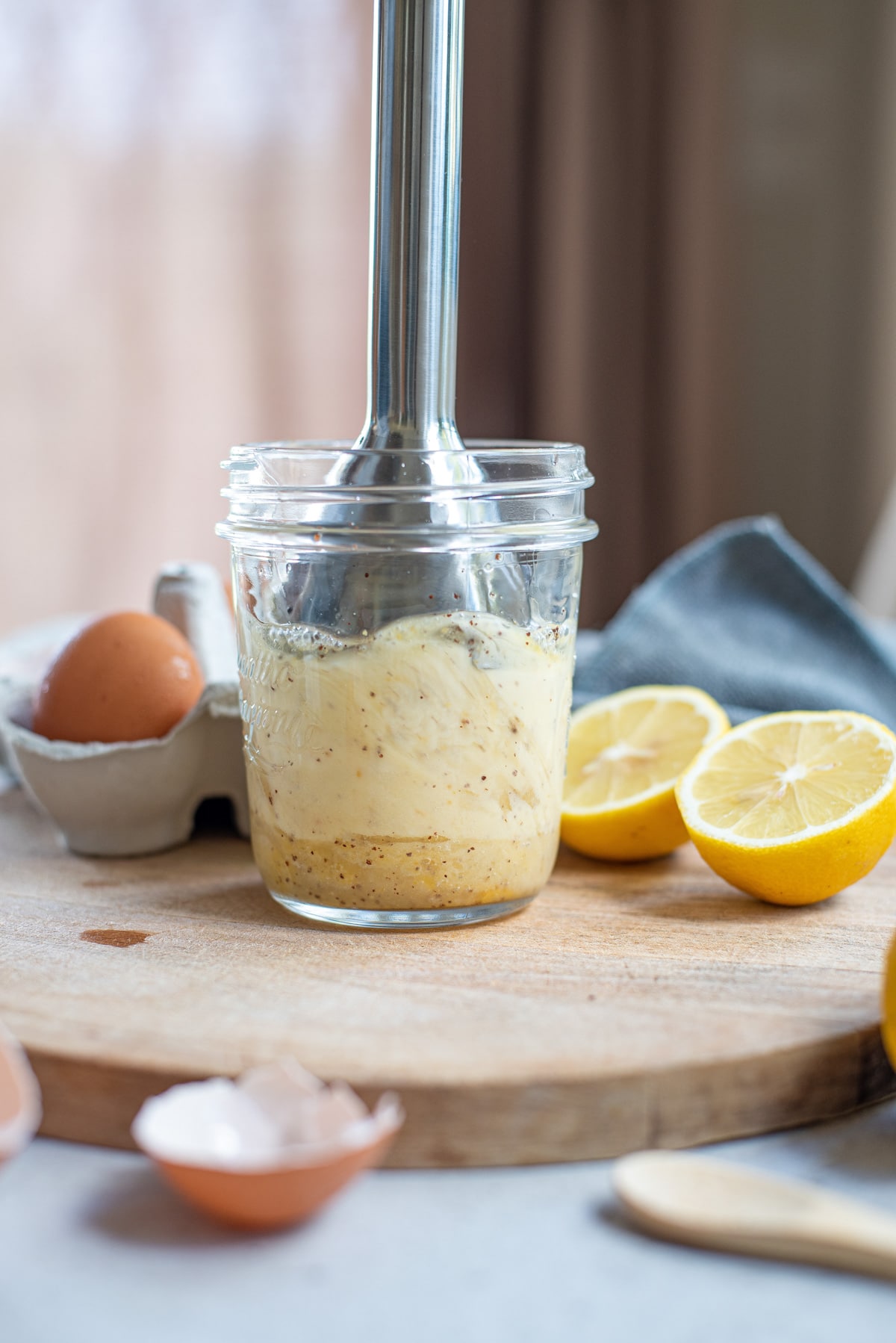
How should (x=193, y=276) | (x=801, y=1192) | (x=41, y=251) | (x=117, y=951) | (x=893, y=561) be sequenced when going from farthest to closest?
1. (x=893, y=561)
2. (x=193, y=276)
3. (x=41, y=251)
4. (x=117, y=951)
5. (x=801, y=1192)

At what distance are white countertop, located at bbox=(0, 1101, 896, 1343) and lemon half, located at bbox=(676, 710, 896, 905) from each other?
0.77ft

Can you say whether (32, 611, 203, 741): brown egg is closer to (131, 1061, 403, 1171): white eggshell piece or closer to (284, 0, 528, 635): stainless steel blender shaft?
(284, 0, 528, 635): stainless steel blender shaft

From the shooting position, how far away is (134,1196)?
485mm

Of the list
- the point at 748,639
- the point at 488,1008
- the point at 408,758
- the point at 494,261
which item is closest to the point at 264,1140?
the point at 488,1008

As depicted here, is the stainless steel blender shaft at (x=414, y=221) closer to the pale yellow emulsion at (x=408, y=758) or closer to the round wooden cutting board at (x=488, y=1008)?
the pale yellow emulsion at (x=408, y=758)

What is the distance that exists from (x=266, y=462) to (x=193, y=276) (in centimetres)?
138

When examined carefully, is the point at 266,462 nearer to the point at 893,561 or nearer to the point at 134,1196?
the point at 134,1196

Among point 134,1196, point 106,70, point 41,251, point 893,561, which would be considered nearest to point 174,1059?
point 134,1196

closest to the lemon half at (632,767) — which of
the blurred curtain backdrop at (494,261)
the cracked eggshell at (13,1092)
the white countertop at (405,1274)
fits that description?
the white countertop at (405,1274)

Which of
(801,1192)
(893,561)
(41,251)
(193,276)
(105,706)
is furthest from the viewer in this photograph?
(893,561)

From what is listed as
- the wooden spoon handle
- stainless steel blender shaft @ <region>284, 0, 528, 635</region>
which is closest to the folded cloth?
stainless steel blender shaft @ <region>284, 0, 528, 635</region>

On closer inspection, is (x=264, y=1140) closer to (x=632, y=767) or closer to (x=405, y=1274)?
(x=405, y=1274)

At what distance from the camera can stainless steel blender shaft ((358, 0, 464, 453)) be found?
70 cm

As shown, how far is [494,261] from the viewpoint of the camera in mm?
2633
